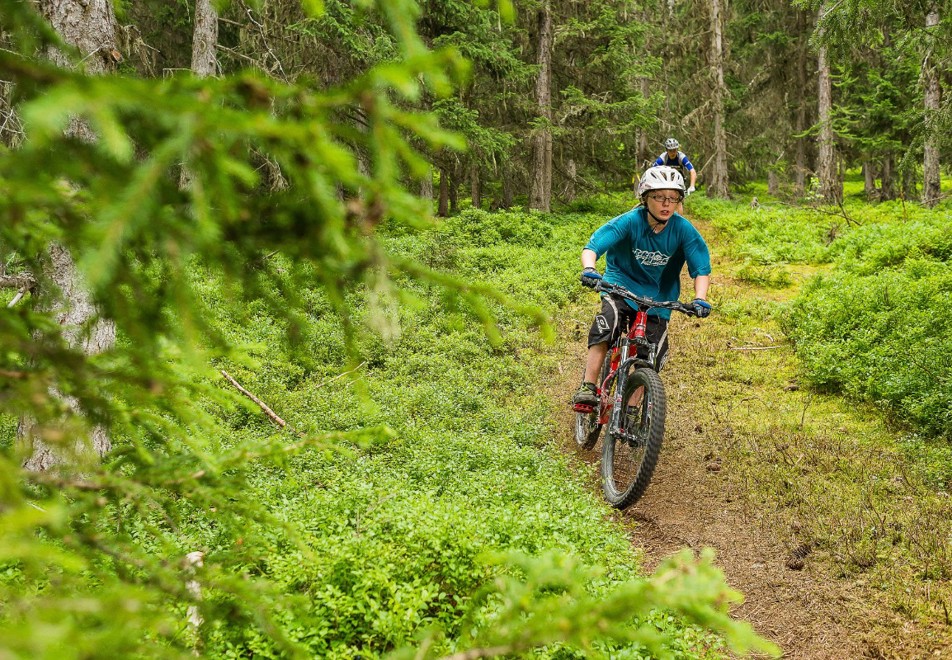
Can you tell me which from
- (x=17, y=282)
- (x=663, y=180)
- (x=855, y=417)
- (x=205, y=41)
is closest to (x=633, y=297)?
(x=663, y=180)

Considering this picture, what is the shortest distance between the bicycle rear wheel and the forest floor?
0.13m

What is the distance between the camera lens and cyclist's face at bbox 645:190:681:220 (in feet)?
19.9

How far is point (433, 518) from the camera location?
4.18m

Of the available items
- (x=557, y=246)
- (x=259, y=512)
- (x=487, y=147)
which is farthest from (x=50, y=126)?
(x=487, y=147)

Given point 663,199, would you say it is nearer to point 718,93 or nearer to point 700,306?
point 700,306

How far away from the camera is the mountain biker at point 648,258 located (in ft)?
20.0

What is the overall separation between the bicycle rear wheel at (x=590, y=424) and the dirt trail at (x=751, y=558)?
0.42 feet

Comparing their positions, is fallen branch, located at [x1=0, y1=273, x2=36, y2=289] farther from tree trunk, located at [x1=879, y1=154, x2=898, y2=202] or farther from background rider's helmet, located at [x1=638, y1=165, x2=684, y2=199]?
tree trunk, located at [x1=879, y1=154, x2=898, y2=202]

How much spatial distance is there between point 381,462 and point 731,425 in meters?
3.92

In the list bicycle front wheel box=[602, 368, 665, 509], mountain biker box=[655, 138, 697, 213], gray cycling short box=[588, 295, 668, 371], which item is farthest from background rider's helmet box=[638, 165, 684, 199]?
mountain biker box=[655, 138, 697, 213]

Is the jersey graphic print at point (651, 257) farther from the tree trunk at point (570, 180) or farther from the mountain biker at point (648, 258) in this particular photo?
the tree trunk at point (570, 180)

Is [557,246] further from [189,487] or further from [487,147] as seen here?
[189,487]

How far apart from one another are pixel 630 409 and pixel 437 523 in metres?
2.49

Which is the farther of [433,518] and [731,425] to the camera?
[731,425]
